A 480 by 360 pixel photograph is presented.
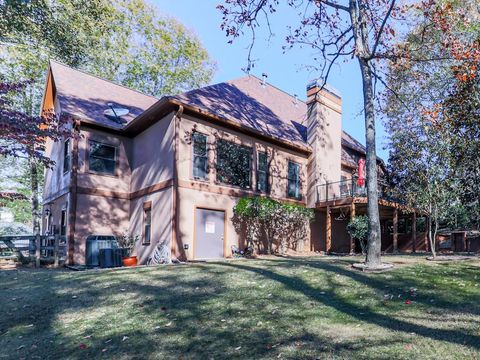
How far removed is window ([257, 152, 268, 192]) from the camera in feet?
49.4

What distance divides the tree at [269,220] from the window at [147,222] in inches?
124

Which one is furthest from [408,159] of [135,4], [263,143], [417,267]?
[135,4]

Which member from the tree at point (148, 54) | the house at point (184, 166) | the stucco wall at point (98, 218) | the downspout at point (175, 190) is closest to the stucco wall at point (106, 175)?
the house at point (184, 166)

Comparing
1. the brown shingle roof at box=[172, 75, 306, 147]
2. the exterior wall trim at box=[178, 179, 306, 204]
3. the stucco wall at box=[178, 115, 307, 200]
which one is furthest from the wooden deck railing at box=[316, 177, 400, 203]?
the exterior wall trim at box=[178, 179, 306, 204]

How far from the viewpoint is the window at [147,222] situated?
1331cm

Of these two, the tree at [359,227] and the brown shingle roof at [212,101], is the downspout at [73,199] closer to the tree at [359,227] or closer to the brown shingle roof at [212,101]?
the brown shingle roof at [212,101]

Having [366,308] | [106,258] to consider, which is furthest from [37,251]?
[366,308]

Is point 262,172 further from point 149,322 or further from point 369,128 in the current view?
point 149,322

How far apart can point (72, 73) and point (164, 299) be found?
14162 mm

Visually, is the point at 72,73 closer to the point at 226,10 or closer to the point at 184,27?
the point at 226,10

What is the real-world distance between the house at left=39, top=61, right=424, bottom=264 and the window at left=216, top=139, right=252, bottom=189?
0.04 meters

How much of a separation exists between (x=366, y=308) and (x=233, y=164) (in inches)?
371

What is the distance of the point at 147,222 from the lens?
44.7ft

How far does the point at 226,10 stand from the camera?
966 centimetres
